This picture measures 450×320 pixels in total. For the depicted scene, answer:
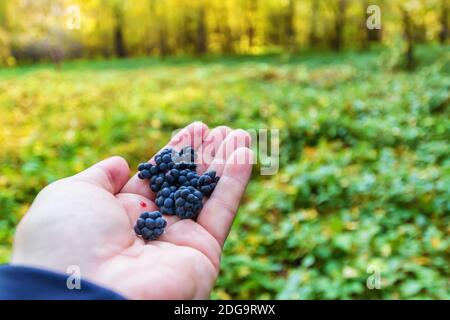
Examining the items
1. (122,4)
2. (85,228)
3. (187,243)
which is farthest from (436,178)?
(122,4)

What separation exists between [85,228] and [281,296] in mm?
1967

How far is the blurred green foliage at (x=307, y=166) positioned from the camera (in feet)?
12.0

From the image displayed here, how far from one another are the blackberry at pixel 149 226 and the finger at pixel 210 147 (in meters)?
0.54

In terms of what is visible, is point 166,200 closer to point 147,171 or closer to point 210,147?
point 147,171

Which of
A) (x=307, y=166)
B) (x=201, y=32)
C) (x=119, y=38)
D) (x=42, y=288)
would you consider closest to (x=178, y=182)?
(x=42, y=288)

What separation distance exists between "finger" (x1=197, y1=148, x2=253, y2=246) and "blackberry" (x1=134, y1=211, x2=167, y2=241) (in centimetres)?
19

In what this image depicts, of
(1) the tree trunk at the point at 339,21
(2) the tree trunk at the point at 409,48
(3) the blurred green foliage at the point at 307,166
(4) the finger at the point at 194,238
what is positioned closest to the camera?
(4) the finger at the point at 194,238

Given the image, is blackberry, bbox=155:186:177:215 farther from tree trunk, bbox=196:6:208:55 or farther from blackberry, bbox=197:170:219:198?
tree trunk, bbox=196:6:208:55

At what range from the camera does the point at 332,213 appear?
4.52 meters

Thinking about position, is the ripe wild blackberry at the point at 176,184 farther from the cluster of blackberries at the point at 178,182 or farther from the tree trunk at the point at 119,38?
the tree trunk at the point at 119,38

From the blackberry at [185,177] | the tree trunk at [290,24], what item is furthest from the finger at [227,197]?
the tree trunk at [290,24]

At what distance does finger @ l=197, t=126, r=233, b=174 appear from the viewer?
8.32 ft

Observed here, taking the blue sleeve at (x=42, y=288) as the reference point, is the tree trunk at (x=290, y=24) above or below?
above

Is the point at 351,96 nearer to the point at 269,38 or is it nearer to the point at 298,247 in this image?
the point at 298,247
